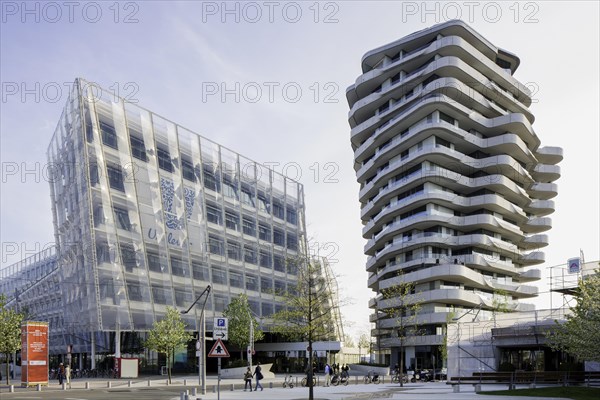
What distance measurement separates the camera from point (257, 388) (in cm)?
4747

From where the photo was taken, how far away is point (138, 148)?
246ft

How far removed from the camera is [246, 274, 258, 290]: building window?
90.1 meters

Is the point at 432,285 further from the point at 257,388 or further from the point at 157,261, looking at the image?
the point at 257,388

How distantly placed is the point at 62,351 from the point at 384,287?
145 feet

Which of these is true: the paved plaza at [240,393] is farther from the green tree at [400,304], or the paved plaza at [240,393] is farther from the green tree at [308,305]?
the green tree at [400,304]

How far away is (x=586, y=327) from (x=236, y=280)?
198ft

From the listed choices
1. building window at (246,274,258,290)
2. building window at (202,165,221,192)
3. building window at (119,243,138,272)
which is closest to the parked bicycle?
building window at (119,243,138,272)

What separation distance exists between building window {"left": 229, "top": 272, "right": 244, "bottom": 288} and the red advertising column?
3700cm

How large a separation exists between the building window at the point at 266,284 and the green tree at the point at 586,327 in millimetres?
59378

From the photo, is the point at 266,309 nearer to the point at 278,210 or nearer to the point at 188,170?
the point at 278,210

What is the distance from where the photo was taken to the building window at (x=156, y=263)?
7406 cm

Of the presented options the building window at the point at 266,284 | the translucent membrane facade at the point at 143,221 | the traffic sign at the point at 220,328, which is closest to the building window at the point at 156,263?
the translucent membrane facade at the point at 143,221

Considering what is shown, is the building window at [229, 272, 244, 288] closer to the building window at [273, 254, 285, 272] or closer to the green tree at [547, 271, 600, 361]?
the building window at [273, 254, 285, 272]

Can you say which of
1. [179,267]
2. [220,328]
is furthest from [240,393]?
[179,267]
